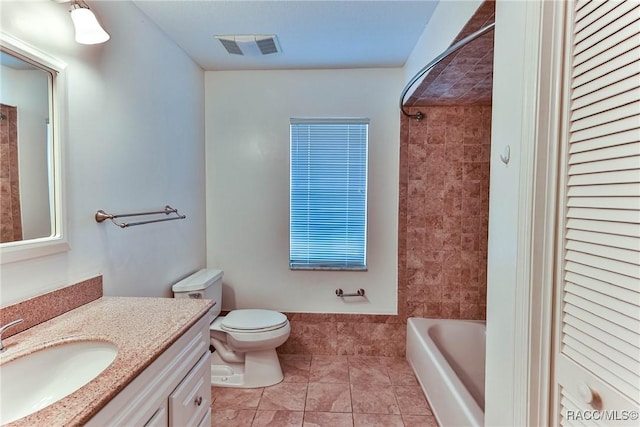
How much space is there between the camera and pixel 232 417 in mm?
1901

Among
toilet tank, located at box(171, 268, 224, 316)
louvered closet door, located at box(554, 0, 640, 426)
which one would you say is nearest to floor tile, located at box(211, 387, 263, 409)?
toilet tank, located at box(171, 268, 224, 316)

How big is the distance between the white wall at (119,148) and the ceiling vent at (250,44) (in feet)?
1.22

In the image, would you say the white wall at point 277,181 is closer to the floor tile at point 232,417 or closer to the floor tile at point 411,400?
the floor tile at point 411,400

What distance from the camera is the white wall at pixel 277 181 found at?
257 centimetres

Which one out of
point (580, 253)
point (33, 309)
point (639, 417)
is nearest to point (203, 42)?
point (33, 309)

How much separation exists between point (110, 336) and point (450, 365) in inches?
79.0

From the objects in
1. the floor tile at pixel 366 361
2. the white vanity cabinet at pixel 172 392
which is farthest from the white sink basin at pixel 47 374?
the floor tile at pixel 366 361

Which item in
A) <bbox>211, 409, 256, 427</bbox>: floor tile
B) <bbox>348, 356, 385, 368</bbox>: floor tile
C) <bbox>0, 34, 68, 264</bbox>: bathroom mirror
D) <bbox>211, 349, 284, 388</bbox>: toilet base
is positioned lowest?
<bbox>211, 409, 256, 427</bbox>: floor tile

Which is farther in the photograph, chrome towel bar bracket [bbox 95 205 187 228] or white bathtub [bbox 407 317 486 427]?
white bathtub [bbox 407 317 486 427]

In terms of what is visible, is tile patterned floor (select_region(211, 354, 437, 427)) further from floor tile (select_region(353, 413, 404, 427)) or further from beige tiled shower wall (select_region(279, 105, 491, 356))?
beige tiled shower wall (select_region(279, 105, 491, 356))

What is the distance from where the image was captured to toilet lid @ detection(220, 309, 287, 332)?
83.6 inches

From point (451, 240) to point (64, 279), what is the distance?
246 centimetres

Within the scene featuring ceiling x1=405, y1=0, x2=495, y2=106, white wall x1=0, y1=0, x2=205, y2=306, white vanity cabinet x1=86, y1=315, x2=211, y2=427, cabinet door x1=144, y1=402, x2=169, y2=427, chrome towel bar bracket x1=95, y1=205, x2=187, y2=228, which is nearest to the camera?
white vanity cabinet x1=86, y1=315, x2=211, y2=427

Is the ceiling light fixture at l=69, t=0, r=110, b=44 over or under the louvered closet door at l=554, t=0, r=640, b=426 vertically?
over
